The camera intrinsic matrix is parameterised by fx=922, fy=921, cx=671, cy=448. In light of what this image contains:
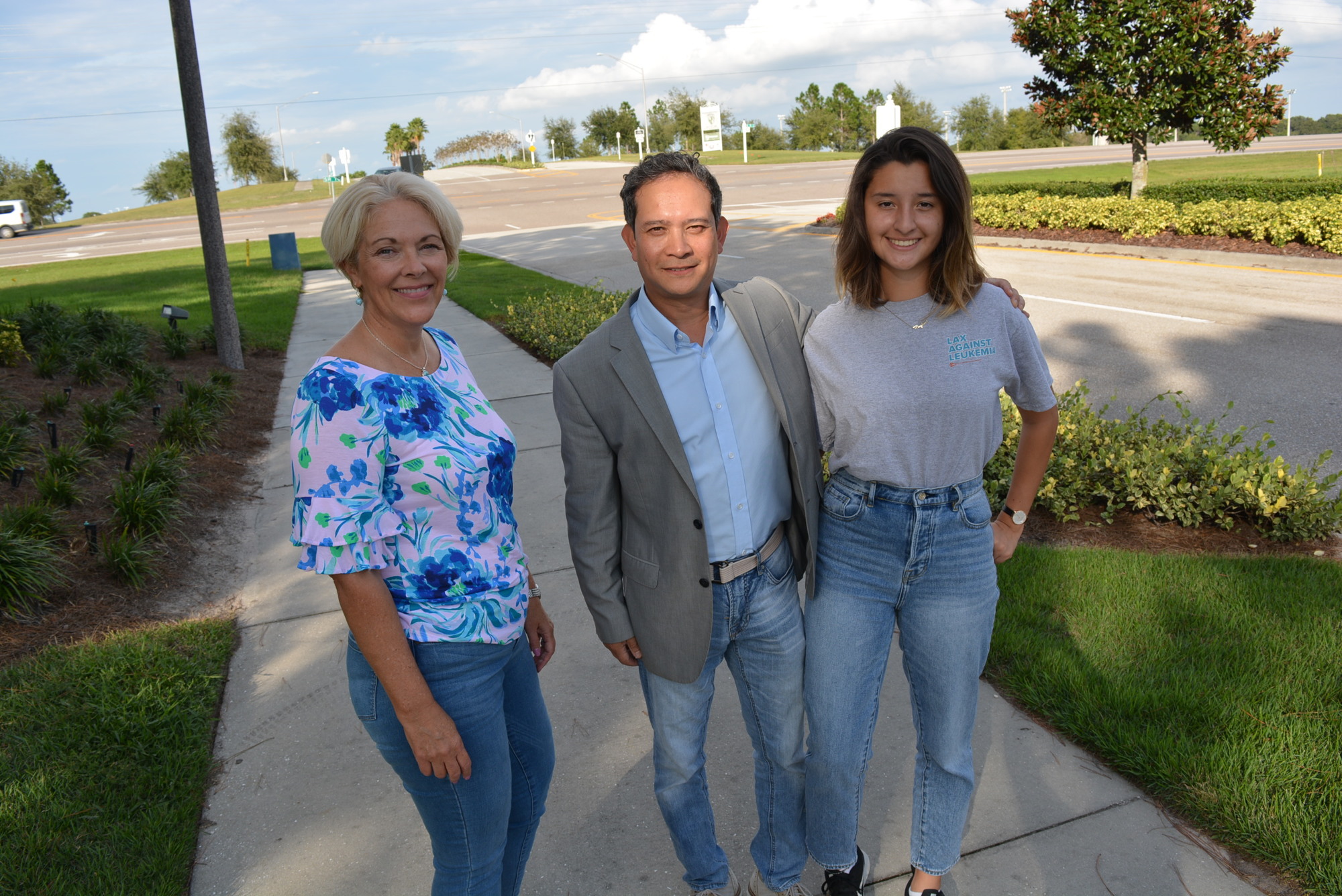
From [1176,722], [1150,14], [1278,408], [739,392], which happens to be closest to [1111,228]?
[1150,14]

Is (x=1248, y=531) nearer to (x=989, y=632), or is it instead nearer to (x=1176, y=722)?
(x=1176, y=722)

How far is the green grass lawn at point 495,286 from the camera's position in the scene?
1288 cm

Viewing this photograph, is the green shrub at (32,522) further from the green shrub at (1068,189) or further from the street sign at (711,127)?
the street sign at (711,127)

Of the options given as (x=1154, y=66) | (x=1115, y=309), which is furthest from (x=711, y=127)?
(x=1115, y=309)

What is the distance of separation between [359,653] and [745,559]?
2.89 ft

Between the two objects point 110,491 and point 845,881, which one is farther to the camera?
point 110,491

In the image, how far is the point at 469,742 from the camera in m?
1.91

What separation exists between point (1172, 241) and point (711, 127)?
44.1 m

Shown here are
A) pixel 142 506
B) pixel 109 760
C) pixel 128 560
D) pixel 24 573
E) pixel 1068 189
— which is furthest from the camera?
pixel 1068 189

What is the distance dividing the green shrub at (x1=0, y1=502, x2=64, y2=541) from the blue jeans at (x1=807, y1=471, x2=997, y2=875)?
4155mm

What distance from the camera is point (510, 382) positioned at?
8531mm

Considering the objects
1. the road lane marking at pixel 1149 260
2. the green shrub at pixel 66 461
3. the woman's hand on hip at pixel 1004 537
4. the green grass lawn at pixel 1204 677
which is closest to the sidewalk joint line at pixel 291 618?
the green shrub at pixel 66 461

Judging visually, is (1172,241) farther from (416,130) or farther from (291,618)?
(416,130)

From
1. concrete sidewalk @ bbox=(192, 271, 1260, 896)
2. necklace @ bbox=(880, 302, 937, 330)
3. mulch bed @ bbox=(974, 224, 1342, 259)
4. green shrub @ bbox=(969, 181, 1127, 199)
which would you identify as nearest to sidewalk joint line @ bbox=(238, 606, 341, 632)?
concrete sidewalk @ bbox=(192, 271, 1260, 896)
